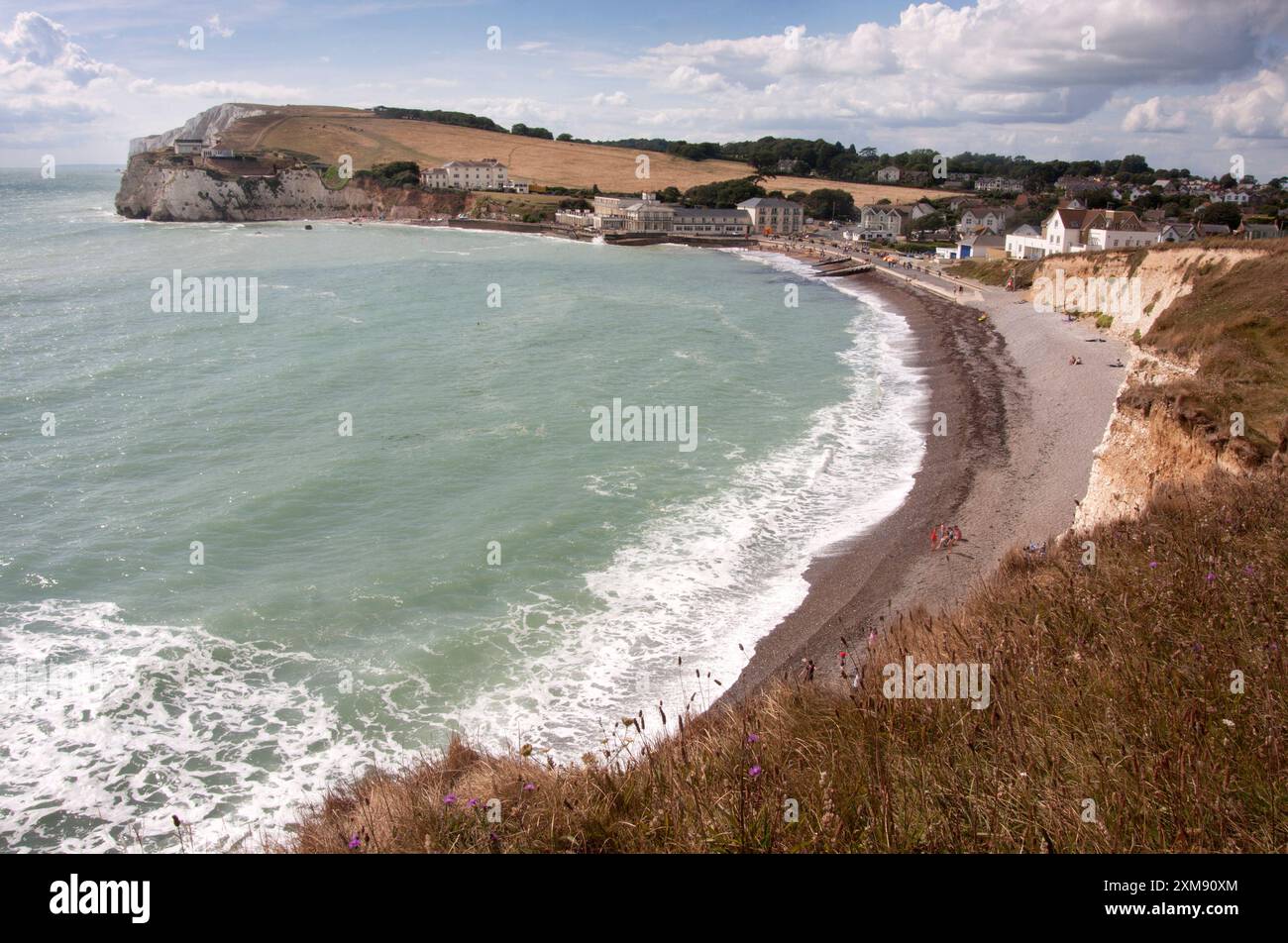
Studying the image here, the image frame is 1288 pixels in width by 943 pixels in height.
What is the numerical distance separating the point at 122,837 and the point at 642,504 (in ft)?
40.2

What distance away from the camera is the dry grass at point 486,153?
136375 millimetres

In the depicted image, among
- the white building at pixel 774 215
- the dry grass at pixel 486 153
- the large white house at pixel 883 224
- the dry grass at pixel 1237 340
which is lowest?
the dry grass at pixel 1237 340

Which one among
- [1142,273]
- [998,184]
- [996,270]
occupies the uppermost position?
[998,184]

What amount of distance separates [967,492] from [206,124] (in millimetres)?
191560

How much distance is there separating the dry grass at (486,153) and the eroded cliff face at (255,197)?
12.2m

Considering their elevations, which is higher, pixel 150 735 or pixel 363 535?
pixel 363 535

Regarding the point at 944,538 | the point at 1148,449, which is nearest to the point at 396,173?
the point at 944,538

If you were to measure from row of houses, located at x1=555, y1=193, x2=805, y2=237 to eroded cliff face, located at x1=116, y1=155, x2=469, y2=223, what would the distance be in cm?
2486

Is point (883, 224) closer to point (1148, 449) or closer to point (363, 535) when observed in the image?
point (1148, 449)

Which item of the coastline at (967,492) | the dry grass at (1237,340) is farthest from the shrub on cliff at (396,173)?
the dry grass at (1237,340)

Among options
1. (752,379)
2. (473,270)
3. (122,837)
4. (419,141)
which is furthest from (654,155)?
(122,837)

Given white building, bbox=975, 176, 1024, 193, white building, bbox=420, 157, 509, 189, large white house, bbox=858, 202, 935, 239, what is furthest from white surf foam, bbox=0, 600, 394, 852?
white building, bbox=975, 176, 1024, 193

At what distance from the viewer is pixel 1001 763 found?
4898 mm

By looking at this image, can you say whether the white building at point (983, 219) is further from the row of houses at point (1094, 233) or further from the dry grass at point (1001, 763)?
the dry grass at point (1001, 763)
